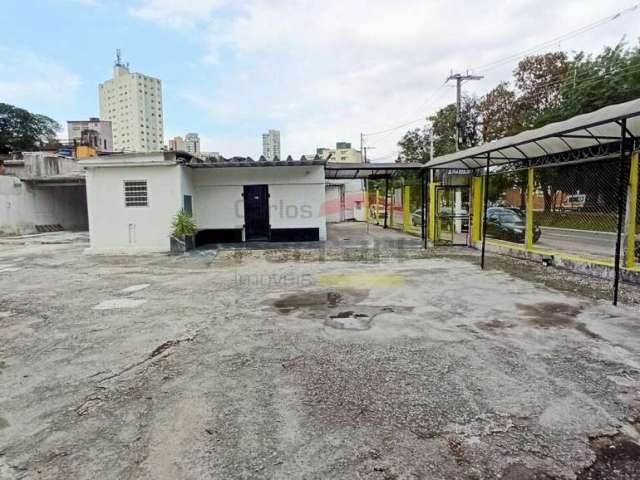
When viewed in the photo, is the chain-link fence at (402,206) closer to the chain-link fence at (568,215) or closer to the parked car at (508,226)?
the parked car at (508,226)

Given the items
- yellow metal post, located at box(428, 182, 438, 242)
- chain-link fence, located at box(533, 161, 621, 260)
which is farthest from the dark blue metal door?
chain-link fence, located at box(533, 161, 621, 260)

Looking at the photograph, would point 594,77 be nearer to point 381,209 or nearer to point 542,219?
point 542,219

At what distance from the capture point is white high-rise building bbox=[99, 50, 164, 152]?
205ft

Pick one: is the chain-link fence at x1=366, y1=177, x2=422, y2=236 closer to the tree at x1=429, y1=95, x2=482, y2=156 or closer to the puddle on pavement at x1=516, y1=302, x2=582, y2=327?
the tree at x1=429, y1=95, x2=482, y2=156

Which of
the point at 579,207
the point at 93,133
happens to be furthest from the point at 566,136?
the point at 93,133

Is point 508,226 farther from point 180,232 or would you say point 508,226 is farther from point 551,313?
point 180,232

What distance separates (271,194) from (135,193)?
4.34 m

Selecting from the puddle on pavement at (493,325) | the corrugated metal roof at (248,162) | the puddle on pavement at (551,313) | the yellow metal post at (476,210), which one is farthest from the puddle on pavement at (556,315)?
the corrugated metal roof at (248,162)

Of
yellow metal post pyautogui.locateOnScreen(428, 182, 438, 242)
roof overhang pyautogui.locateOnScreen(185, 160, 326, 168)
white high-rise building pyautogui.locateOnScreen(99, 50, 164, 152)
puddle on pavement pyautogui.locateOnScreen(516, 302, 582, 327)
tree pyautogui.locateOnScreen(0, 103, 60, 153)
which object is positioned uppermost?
white high-rise building pyautogui.locateOnScreen(99, 50, 164, 152)

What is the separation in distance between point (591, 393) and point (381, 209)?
2298cm

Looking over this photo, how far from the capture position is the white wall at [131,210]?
12.2m

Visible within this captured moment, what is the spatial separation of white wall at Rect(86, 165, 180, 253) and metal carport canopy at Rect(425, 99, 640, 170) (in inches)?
330

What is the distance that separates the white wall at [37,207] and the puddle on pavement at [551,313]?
71.7 ft

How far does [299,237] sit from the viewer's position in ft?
45.6
